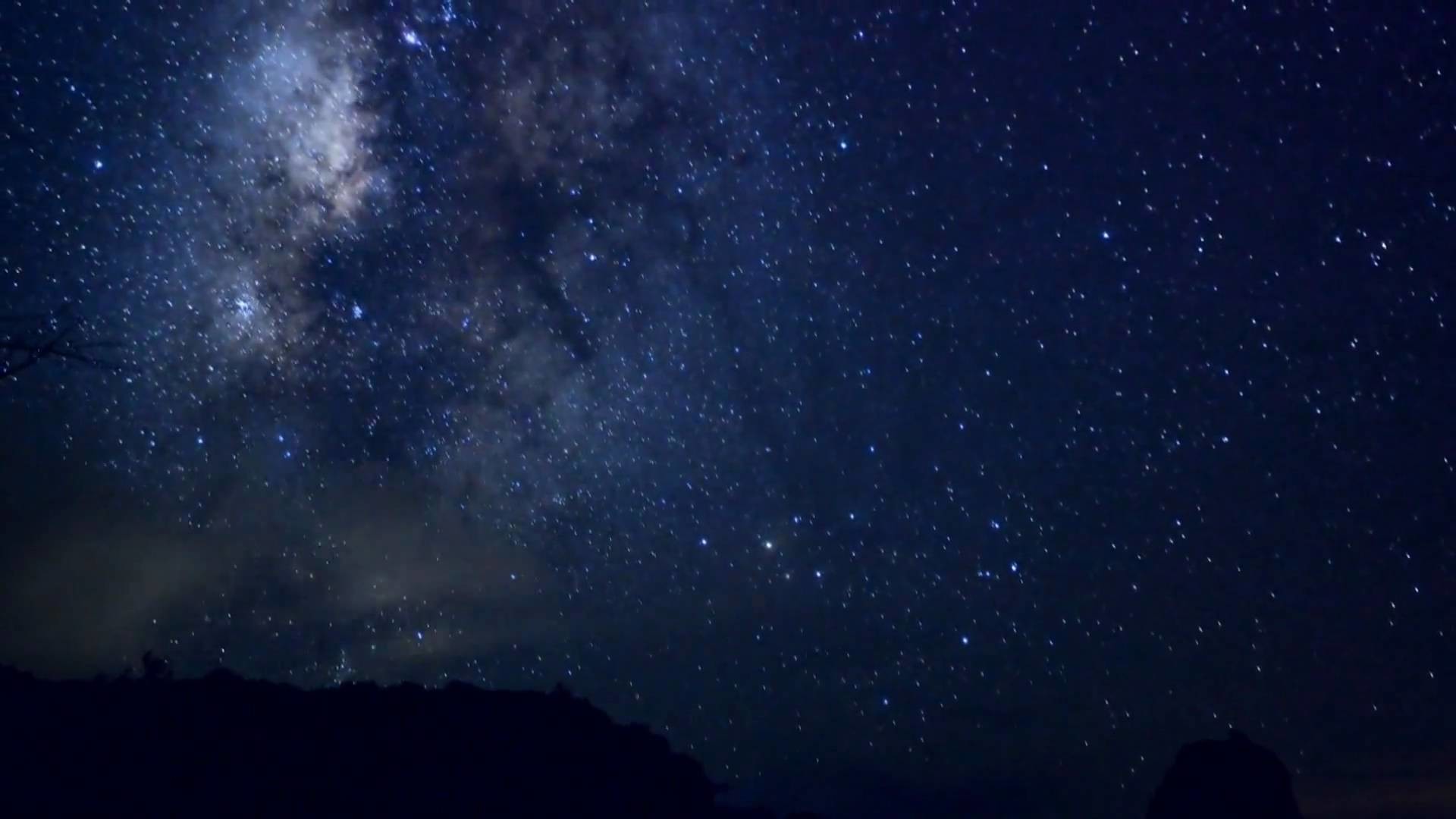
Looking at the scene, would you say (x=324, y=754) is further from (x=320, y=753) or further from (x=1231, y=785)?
(x=1231, y=785)

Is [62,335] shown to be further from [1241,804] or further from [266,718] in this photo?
[1241,804]

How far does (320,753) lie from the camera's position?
60.0 feet

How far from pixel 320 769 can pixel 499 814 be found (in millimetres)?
3361

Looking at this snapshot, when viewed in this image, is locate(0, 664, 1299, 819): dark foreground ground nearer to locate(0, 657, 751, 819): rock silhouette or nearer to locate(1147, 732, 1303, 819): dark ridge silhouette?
locate(0, 657, 751, 819): rock silhouette

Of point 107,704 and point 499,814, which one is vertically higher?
point 107,704

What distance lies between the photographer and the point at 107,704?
1630 centimetres

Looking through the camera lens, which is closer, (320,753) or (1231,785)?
(320,753)

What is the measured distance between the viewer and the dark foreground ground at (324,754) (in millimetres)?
14906

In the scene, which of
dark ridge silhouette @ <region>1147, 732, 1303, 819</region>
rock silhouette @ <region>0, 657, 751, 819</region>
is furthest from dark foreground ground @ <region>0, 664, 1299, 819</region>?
dark ridge silhouette @ <region>1147, 732, 1303, 819</region>

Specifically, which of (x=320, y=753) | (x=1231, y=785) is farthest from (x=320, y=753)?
(x=1231, y=785)

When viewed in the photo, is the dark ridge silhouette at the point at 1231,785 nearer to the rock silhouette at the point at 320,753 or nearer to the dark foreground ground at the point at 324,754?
the dark foreground ground at the point at 324,754

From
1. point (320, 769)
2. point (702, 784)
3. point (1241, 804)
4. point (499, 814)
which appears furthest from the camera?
point (1241, 804)

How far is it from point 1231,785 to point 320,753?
160 feet

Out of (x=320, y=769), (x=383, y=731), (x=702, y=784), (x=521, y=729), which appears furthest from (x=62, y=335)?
(x=702, y=784)
